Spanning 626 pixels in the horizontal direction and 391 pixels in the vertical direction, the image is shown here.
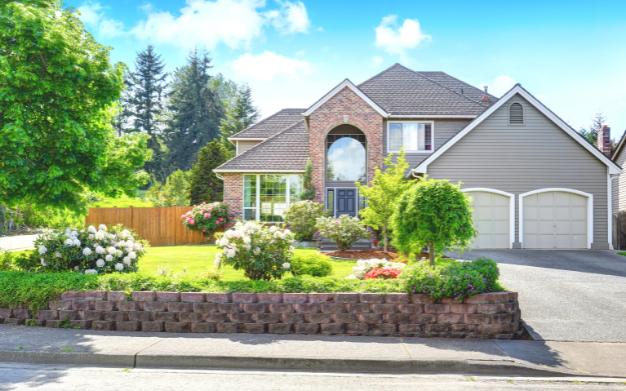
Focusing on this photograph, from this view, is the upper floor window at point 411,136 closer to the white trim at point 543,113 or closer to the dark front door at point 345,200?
the dark front door at point 345,200

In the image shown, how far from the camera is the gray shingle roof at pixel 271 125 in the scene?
88.7ft

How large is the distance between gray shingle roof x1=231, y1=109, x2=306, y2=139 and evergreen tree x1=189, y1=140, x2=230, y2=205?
5.01 meters

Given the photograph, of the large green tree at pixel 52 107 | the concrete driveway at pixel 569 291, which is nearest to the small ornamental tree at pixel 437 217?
A: the concrete driveway at pixel 569 291

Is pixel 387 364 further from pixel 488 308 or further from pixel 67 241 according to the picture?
pixel 67 241

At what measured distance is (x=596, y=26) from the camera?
14984 mm

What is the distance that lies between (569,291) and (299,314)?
678 cm

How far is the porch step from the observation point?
1878 cm

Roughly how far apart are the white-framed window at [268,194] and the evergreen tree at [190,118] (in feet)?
112

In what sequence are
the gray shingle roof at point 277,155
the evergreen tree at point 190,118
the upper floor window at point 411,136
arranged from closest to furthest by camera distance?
the gray shingle roof at point 277,155 → the upper floor window at point 411,136 → the evergreen tree at point 190,118

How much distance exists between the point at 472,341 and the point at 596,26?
12715mm

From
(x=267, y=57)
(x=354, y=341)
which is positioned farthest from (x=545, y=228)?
(x=267, y=57)

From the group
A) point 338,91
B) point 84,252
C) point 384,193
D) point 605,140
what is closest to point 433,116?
point 338,91

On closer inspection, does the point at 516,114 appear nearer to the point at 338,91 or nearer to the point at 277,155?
the point at 338,91

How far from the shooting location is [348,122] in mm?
21891
